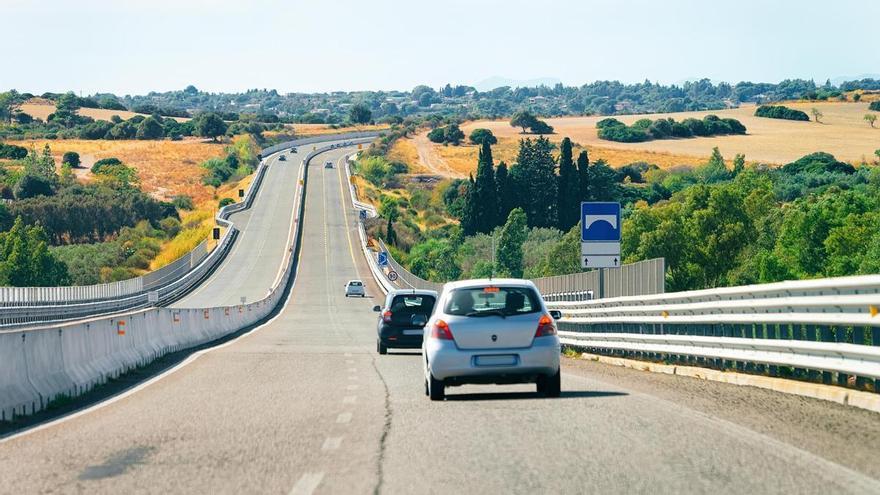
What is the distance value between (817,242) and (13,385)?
3084 inches

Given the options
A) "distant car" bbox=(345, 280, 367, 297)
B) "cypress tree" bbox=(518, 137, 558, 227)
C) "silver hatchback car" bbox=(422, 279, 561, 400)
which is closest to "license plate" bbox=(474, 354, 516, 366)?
"silver hatchback car" bbox=(422, 279, 561, 400)

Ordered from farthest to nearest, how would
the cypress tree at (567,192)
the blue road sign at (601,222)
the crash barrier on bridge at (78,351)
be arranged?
the cypress tree at (567,192) < the blue road sign at (601,222) < the crash barrier on bridge at (78,351)

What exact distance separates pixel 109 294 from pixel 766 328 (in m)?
58.9

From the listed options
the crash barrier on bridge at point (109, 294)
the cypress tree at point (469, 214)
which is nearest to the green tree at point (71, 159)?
the cypress tree at point (469, 214)

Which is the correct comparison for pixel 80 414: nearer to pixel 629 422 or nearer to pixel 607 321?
pixel 629 422

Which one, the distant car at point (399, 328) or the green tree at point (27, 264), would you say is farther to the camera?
the green tree at point (27, 264)

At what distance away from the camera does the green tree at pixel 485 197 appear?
137125mm

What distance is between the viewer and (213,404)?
1706 centimetres

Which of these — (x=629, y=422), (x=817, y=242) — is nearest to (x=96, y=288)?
(x=817, y=242)

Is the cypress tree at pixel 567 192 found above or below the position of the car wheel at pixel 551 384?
below

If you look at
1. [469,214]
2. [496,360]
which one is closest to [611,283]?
[496,360]

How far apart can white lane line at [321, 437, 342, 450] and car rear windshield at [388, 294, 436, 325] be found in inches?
656

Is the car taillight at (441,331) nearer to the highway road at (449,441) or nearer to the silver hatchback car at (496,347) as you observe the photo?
the silver hatchback car at (496,347)

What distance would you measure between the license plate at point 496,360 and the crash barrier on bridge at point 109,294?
1317 inches
